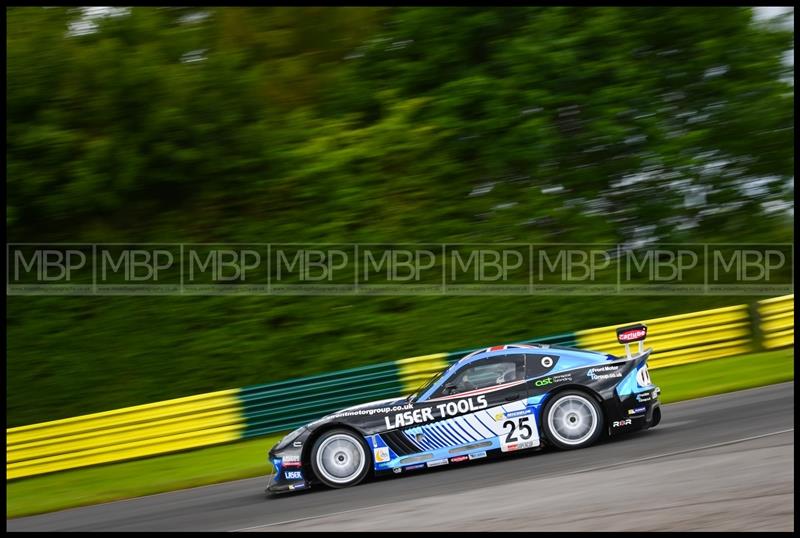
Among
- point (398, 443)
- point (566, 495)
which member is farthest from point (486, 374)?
point (566, 495)

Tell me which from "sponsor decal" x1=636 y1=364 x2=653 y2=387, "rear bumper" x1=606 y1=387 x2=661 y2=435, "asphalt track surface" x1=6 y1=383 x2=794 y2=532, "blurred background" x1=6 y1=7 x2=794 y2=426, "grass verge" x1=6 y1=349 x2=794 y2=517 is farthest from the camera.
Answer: "blurred background" x1=6 y1=7 x2=794 y2=426

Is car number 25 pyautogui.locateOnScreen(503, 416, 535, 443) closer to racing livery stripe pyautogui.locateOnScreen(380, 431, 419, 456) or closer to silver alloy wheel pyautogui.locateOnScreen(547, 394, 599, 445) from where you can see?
silver alloy wheel pyautogui.locateOnScreen(547, 394, 599, 445)

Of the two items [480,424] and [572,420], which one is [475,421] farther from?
[572,420]

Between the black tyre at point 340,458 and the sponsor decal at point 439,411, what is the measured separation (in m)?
0.40

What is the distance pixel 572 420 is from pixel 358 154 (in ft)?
38.4

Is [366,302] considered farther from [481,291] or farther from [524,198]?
[524,198]

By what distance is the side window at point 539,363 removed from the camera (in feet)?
30.2

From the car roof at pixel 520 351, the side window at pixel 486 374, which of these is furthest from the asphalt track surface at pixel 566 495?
the car roof at pixel 520 351

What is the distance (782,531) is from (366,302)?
1267 cm

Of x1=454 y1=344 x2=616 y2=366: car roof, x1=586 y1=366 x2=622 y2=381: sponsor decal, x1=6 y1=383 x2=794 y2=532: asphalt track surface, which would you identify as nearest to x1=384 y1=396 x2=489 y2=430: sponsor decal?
x1=454 y1=344 x2=616 y2=366: car roof

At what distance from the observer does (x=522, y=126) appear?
19578 mm

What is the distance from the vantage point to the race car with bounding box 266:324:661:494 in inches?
355

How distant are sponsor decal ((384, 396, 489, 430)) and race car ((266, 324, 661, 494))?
0.01 metres

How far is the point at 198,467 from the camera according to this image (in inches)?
464
